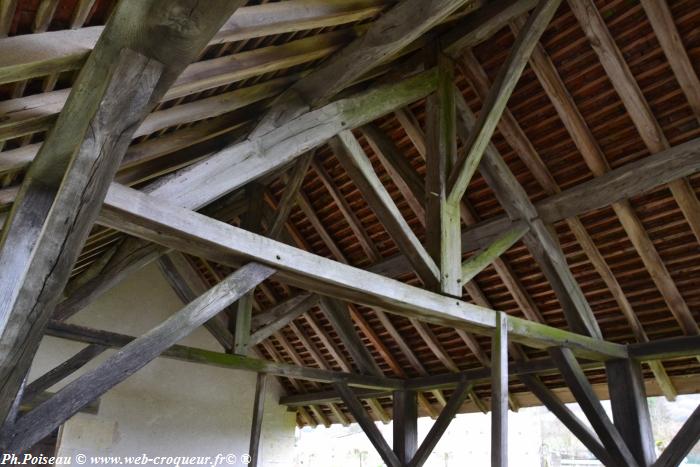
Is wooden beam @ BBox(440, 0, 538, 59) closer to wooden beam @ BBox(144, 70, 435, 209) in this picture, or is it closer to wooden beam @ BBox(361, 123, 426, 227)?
wooden beam @ BBox(144, 70, 435, 209)

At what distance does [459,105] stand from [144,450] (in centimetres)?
546

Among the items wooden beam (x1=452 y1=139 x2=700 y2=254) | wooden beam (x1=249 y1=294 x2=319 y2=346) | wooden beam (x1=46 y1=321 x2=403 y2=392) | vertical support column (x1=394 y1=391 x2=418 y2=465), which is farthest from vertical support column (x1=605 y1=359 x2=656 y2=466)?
wooden beam (x1=249 y1=294 x2=319 y2=346)

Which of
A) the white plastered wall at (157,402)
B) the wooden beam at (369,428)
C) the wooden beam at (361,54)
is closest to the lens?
the wooden beam at (361,54)

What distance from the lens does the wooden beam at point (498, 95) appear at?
3.87 m

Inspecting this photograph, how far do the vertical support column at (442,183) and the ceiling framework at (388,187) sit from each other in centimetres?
2

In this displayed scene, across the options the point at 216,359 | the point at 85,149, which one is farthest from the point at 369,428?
the point at 85,149

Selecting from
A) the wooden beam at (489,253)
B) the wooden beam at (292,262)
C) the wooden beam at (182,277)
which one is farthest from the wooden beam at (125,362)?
the wooden beam at (182,277)

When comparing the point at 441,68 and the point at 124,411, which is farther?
the point at 124,411

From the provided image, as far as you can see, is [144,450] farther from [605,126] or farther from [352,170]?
[605,126]

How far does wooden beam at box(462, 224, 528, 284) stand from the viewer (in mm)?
3948

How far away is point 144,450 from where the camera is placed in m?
6.99

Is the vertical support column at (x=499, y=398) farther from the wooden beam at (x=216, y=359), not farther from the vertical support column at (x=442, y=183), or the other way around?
the wooden beam at (x=216, y=359)

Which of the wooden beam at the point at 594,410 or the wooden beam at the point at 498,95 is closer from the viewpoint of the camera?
the wooden beam at the point at 498,95

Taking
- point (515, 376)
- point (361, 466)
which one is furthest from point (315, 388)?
point (361, 466)
